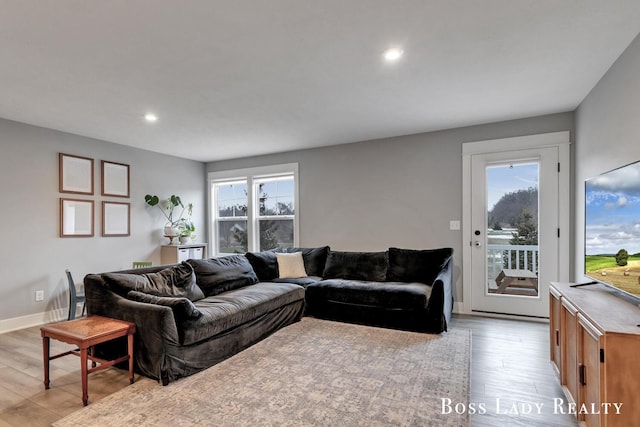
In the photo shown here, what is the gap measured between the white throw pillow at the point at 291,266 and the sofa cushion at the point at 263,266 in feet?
0.28

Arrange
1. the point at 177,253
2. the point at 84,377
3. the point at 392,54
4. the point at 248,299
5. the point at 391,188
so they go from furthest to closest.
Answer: the point at 177,253 < the point at 391,188 < the point at 248,299 < the point at 392,54 < the point at 84,377

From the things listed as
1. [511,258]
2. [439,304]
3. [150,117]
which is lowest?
[439,304]

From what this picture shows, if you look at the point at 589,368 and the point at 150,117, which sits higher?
the point at 150,117

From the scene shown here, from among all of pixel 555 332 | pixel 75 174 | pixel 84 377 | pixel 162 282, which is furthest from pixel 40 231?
pixel 555 332

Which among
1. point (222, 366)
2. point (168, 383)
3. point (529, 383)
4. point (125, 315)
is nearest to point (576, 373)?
point (529, 383)

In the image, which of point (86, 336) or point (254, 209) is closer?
point (86, 336)

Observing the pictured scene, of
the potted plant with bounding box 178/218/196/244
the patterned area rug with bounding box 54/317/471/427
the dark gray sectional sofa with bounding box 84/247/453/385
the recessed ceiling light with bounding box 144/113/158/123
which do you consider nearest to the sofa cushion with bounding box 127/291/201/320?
the dark gray sectional sofa with bounding box 84/247/453/385

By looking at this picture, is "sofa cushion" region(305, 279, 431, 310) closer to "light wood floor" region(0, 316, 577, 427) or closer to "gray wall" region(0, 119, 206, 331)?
"light wood floor" region(0, 316, 577, 427)

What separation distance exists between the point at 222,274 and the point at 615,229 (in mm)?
3415

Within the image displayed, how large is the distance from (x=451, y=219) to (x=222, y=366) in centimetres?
320

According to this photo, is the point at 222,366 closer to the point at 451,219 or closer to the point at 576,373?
the point at 576,373

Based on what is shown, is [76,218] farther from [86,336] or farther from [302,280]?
[302,280]

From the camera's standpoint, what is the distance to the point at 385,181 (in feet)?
15.1

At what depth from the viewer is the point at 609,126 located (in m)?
2.55
